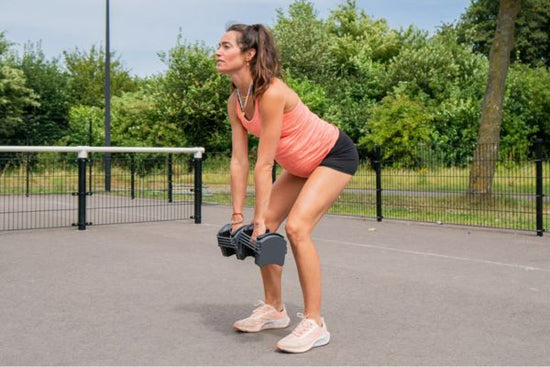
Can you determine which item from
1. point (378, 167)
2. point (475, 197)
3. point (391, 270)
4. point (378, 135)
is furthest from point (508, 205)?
point (378, 135)

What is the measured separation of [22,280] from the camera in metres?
6.57

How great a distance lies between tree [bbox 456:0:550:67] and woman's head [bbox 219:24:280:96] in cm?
4232

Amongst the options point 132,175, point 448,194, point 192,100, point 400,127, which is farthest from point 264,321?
point 192,100

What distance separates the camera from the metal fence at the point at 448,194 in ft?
35.2

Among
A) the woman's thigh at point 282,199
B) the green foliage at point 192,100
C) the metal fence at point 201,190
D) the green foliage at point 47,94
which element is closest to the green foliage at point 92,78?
the green foliage at point 47,94

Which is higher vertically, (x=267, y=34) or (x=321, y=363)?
(x=267, y=34)

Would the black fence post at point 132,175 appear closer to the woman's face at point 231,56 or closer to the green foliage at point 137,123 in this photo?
the woman's face at point 231,56

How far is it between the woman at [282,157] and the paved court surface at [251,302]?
1.14 ft

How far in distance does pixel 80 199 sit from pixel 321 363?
8.18 metres

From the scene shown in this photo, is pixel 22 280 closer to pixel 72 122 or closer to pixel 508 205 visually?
pixel 508 205

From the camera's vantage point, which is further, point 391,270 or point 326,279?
point 391,270

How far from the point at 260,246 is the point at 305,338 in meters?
0.62

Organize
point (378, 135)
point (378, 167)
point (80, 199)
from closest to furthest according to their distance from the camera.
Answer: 1. point (80, 199)
2. point (378, 167)
3. point (378, 135)

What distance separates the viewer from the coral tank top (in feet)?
13.6
